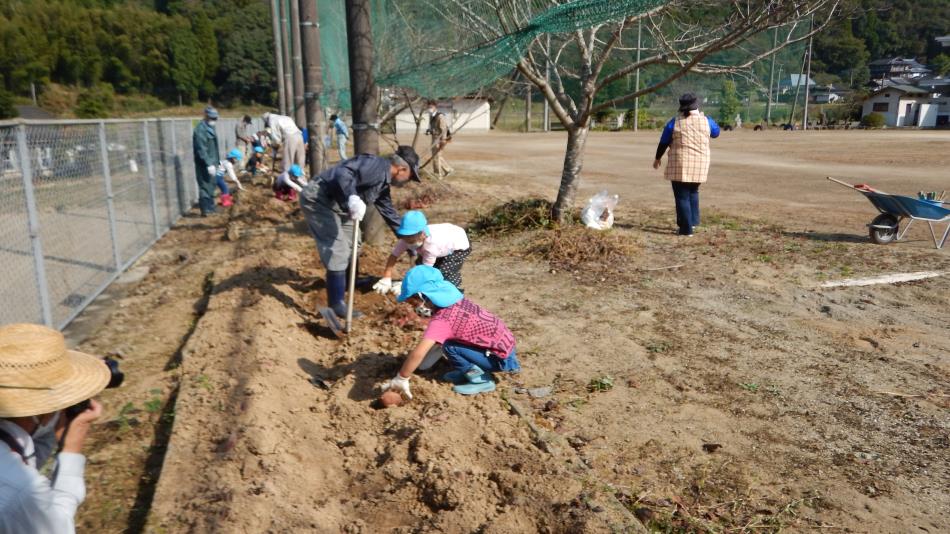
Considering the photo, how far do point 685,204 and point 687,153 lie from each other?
2.14 feet

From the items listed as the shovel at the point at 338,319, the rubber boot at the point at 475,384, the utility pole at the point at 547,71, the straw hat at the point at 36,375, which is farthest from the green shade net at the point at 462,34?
the straw hat at the point at 36,375

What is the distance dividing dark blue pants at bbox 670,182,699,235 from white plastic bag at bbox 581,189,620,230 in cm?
79

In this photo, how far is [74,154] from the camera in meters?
6.50

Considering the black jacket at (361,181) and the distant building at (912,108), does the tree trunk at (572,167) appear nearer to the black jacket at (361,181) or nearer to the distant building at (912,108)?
the black jacket at (361,181)

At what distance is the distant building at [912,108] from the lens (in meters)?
55.6

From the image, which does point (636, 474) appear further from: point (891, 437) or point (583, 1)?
point (583, 1)

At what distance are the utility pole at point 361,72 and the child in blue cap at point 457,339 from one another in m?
3.91

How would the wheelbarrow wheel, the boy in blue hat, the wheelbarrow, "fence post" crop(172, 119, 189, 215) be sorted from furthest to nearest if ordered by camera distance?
the boy in blue hat, "fence post" crop(172, 119, 189, 215), the wheelbarrow wheel, the wheelbarrow

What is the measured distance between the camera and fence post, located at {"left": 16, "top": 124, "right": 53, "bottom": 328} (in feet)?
15.9

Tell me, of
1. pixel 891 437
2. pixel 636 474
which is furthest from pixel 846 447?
pixel 636 474

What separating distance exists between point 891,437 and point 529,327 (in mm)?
2654

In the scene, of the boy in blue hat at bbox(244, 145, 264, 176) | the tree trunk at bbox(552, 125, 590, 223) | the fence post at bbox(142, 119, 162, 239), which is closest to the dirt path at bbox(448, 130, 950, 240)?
the tree trunk at bbox(552, 125, 590, 223)

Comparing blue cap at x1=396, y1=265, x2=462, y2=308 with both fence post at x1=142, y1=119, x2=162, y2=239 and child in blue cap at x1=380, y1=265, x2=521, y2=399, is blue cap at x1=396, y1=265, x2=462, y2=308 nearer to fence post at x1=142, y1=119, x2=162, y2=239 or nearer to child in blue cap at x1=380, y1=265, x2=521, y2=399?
child in blue cap at x1=380, y1=265, x2=521, y2=399

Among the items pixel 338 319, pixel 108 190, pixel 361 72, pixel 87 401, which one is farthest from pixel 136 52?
pixel 87 401
